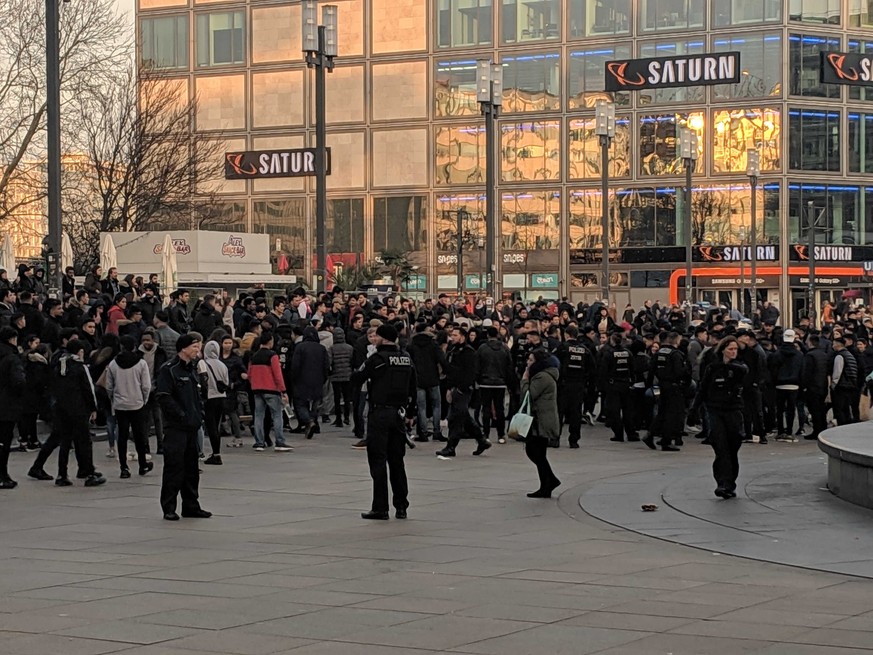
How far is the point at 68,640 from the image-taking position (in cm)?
814

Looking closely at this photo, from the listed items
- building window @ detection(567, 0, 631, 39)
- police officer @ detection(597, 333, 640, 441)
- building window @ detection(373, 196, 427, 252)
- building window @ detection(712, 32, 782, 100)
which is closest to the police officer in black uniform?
police officer @ detection(597, 333, 640, 441)

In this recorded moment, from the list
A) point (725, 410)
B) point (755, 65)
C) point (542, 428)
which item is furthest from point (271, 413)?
point (755, 65)

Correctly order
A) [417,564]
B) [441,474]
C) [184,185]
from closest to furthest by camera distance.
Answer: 1. [417,564]
2. [441,474]
3. [184,185]

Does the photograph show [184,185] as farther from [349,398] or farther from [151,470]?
[151,470]

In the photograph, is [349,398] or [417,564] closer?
[417,564]

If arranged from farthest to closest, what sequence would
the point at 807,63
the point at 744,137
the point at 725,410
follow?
the point at 807,63, the point at 744,137, the point at 725,410

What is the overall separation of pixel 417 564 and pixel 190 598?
7.02 feet

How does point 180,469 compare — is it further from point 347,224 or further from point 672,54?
point 347,224

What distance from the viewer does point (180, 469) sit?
13.8 m

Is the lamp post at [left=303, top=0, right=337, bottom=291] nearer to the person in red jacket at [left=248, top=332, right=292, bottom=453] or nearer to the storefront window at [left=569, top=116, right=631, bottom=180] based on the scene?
the person in red jacket at [left=248, top=332, right=292, bottom=453]

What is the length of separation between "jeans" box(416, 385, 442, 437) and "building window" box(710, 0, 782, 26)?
164 feet

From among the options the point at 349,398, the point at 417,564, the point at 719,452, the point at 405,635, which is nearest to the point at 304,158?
the point at 349,398

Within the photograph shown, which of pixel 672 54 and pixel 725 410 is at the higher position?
pixel 672 54

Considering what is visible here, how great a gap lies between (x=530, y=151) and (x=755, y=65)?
11812 millimetres
